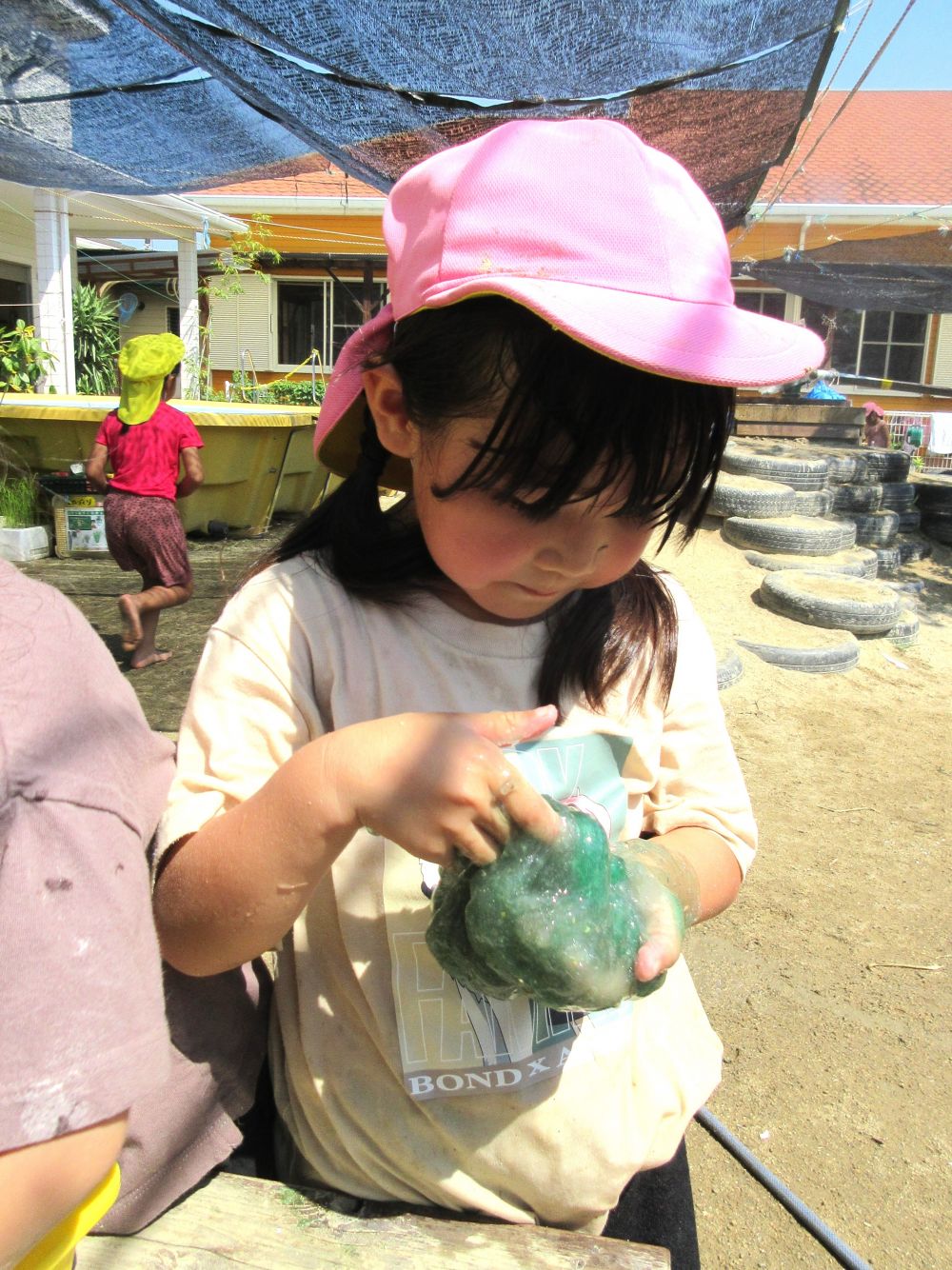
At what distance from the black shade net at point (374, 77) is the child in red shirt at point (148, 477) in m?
1.29

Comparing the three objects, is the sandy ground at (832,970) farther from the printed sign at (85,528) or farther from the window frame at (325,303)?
the window frame at (325,303)

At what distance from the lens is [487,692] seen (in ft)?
4.10

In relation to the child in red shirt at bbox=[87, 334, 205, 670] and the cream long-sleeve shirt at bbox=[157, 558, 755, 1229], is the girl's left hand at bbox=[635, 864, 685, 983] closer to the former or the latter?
the cream long-sleeve shirt at bbox=[157, 558, 755, 1229]

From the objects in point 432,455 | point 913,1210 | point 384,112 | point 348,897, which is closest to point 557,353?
point 432,455

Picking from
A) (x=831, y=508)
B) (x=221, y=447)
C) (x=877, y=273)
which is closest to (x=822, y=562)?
(x=831, y=508)

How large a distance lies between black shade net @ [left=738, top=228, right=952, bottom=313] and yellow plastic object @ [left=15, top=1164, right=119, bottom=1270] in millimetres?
10926

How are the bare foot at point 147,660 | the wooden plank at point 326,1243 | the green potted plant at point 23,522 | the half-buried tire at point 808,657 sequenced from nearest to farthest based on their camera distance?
the wooden plank at point 326,1243 < the bare foot at point 147,660 < the half-buried tire at point 808,657 < the green potted plant at point 23,522

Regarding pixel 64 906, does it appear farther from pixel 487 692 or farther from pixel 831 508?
pixel 831 508

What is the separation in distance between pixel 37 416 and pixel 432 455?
8.33 meters

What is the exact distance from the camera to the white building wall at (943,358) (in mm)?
18562

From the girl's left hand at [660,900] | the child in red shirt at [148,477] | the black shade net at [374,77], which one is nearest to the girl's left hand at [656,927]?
the girl's left hand at [660,900]

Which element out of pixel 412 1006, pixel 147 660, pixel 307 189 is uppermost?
pixel 307 189

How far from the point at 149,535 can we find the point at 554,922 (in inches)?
213

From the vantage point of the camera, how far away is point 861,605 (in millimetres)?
6961
